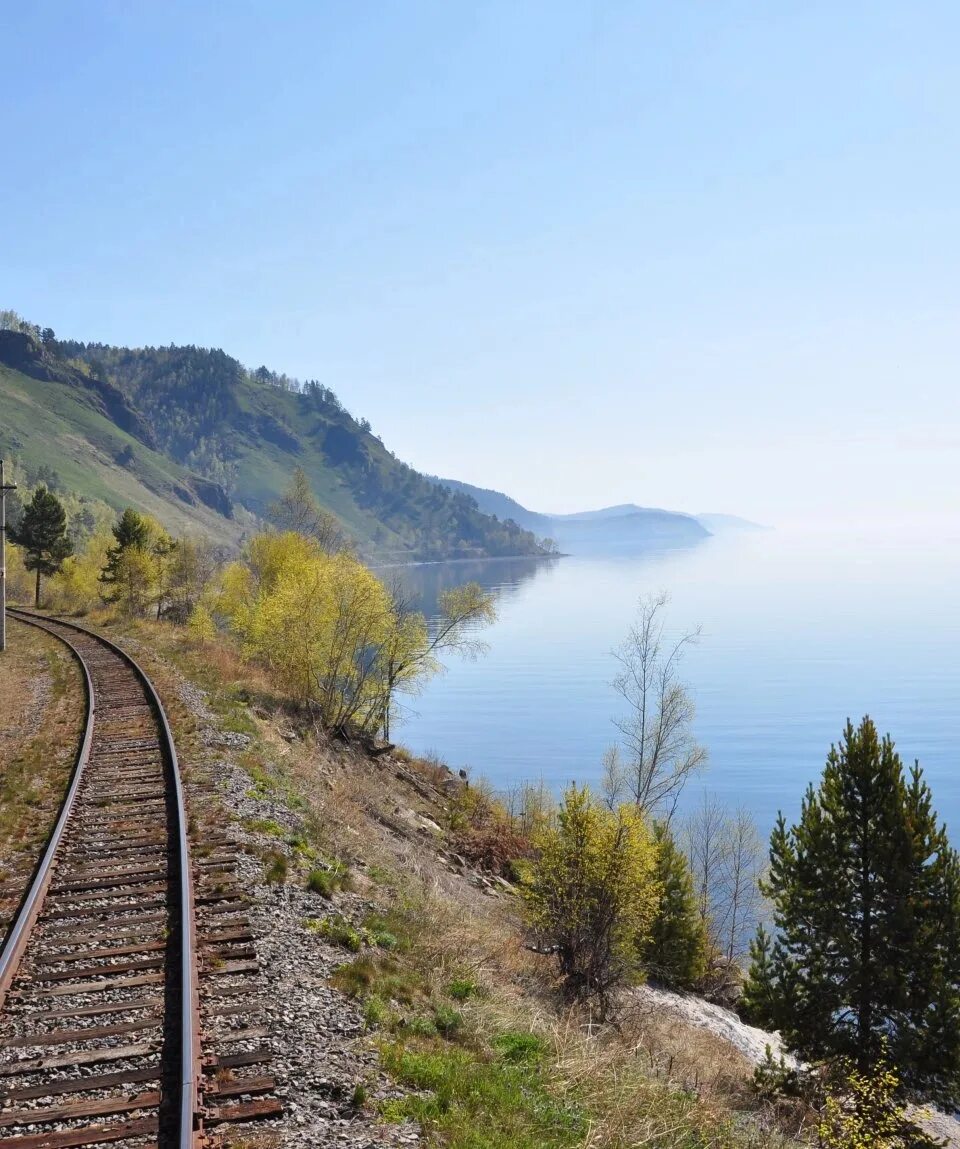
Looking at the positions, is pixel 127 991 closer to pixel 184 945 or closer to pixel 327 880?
pixel 184 945

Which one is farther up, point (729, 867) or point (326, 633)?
point (326, 633)

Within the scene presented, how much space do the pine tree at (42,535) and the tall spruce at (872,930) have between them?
6592 centimetres

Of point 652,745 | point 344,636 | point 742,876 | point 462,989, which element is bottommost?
point 742,876

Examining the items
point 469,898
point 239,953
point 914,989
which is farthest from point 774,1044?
point 239,953

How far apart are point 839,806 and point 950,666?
124 meters

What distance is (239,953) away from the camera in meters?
9.89

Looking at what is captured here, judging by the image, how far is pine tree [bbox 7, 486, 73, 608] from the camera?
6969 centimetres

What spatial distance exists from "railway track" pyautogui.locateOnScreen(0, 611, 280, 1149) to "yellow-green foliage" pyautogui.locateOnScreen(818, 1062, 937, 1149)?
10.6 m

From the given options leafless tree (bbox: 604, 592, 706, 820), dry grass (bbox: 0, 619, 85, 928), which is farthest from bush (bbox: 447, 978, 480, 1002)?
leafless tree (bbox: 604, 592, 706, 820)

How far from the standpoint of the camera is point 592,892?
22.8 metres

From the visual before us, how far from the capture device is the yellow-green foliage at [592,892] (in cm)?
2083

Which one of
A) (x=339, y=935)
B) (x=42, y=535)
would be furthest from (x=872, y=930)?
(x=42, y=535)

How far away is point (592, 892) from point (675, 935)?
15.3m

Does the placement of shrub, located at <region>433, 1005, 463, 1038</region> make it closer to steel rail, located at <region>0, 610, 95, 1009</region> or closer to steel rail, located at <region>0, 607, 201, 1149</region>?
steel rail, located at <region>0, 607, 201, 1149</region>
